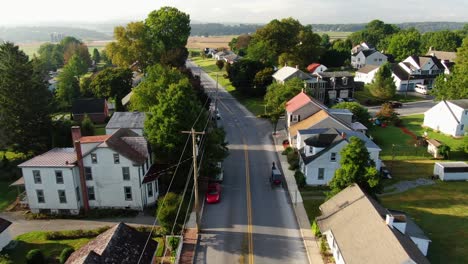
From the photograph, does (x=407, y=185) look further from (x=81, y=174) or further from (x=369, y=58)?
(x=369, y=58)

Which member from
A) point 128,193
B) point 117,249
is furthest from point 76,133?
point 117,249

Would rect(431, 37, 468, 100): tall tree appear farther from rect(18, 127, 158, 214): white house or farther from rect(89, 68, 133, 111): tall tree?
rect(89, 68, 133, 111): tall tree

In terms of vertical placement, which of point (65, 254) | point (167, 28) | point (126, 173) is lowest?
point (65, 254)

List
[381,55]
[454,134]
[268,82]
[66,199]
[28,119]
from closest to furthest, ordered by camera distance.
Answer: [66,199] → [28,119] → [454,134] → [268,82] → [381,55]

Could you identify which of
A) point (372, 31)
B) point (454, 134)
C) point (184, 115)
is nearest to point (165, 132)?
point (184, 115)

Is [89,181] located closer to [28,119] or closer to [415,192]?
[28,119]
